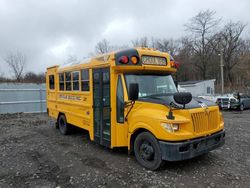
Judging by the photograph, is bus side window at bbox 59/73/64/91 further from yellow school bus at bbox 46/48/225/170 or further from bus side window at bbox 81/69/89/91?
bus side window at bbox 81/69/89/91

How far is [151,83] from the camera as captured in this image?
574 centimetres

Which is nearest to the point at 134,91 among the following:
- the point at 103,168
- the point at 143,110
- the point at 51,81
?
the point at 143,110

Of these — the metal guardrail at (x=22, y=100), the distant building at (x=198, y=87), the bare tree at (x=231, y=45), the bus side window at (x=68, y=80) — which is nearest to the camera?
the bus side window at (x=68, y=80)

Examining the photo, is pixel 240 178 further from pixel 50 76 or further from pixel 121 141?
pixel 50 76

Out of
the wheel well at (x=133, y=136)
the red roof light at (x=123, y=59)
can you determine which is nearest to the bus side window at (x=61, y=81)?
the red roof light at (x=123, y=59)

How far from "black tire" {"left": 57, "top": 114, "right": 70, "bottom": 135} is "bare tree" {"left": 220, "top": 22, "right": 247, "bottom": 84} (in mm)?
43657

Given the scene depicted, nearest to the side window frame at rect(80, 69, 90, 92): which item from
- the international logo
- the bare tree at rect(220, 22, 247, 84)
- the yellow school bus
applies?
the yellow school bus

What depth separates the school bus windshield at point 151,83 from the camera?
18.3 ft

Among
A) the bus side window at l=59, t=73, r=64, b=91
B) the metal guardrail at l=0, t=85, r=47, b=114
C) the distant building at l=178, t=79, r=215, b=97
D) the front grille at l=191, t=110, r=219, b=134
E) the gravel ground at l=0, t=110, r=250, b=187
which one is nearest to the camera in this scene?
the gravel ground at l=0, t=110, r=250, b=187

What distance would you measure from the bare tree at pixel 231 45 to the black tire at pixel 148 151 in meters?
45.7

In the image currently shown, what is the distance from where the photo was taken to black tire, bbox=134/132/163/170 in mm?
4785

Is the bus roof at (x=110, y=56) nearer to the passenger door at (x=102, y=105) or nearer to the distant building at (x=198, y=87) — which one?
the passenger door at (x=102, y=105)

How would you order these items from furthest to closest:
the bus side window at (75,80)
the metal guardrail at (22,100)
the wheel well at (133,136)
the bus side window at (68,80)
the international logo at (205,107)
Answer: the metal guardrail at (22,100), the bus side window at (68,80), the bus side window at (75,80), the wheel well at (133,136), the international logo at (205,107)

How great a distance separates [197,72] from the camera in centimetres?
5144
